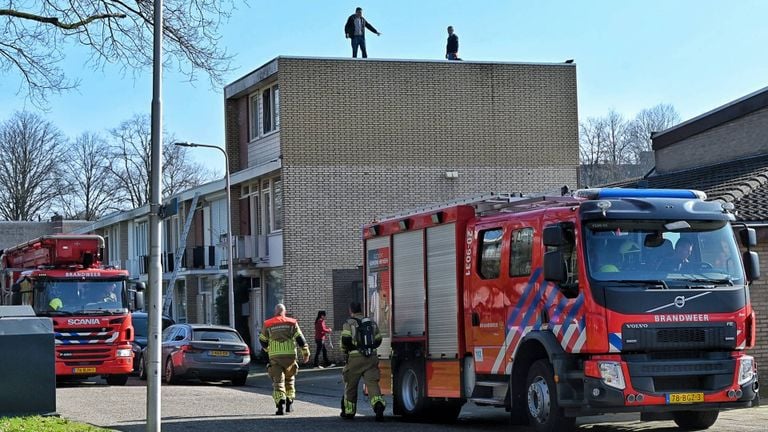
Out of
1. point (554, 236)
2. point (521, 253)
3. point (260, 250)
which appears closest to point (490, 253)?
point (521, 253)

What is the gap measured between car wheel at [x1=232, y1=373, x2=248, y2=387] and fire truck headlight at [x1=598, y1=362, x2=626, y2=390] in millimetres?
17264

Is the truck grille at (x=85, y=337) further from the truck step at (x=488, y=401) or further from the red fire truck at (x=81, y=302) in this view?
the truck step at (x=488, y=401)

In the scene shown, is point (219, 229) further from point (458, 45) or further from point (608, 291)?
point (608, 291)

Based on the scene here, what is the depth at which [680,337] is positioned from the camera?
1398cm

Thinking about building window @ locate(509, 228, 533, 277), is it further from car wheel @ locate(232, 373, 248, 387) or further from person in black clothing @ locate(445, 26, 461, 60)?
person in black clothing @ locate(445, 26, 461, 60)

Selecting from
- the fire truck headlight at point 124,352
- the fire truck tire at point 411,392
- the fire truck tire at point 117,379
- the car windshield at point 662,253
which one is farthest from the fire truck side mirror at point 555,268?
the fire truck tire at point 117,379

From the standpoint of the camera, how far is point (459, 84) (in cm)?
3881

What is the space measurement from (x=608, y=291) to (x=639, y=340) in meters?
0.64

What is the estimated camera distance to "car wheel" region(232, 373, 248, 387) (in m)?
29.8

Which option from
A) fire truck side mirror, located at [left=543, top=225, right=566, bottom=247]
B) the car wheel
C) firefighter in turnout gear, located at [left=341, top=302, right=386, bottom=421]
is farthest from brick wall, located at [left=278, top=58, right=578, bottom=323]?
fire truck side mirror, located at [left=543, top=225, right=566, bottom=247]

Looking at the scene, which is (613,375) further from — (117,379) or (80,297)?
(117,379)

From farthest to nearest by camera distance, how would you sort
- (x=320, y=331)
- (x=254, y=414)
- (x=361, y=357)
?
(x=320, y=331) < (x=254, y=414) < (x=361, y=357)

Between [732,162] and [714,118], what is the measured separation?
189cm

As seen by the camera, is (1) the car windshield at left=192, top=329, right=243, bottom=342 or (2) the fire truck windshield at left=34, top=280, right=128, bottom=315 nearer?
(2) the fire truck windshield at left=34, top=280, right=128, bottom=315
